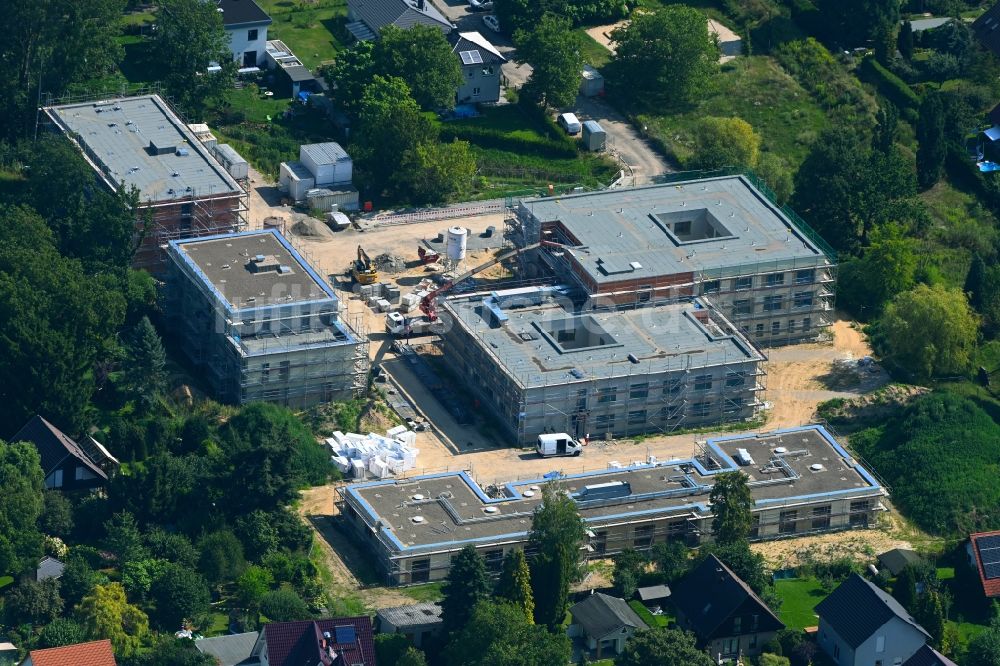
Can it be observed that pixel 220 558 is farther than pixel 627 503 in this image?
No

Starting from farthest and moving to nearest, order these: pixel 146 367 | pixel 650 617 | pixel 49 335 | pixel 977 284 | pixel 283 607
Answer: pixel 977 284 < pixel 146 367 < pixel 49 335 < pixel 650 617 < pixel 283 607

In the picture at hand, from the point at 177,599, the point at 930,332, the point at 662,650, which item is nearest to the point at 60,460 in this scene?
the point at 177,599

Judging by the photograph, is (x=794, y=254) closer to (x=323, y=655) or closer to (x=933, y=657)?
(x=933, y=657)

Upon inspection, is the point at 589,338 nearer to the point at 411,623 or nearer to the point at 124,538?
the point at 411,623

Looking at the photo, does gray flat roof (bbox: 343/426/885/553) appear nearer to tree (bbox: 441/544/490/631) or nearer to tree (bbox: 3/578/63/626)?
tree (bbox: 441/544/490/631)

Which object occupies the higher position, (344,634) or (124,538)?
(124,538)

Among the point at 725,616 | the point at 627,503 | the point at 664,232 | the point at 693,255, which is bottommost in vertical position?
the point at 725,616

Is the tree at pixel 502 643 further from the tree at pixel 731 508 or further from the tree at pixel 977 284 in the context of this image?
the tree at pixel 977 284
